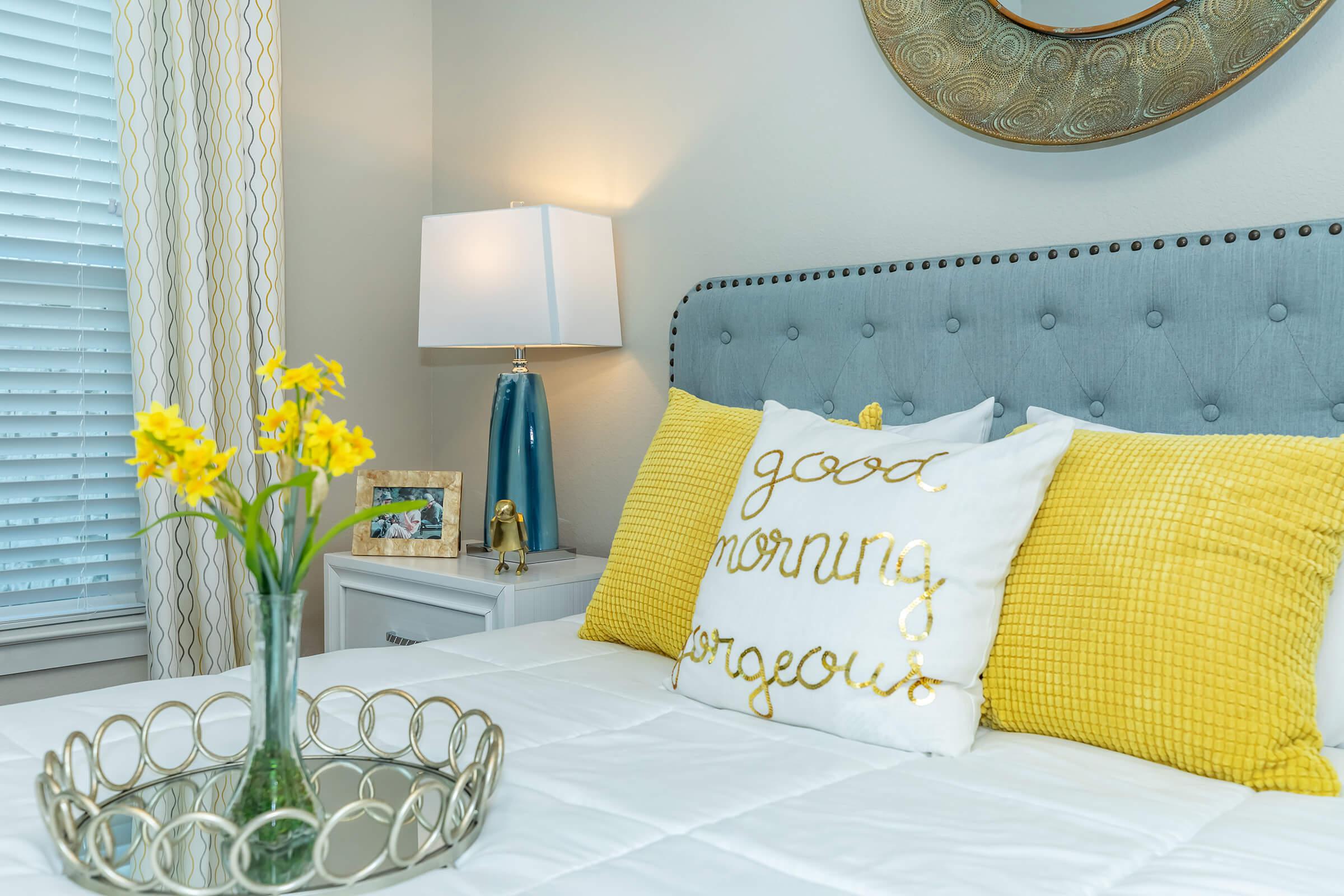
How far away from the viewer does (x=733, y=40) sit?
223 centimetres

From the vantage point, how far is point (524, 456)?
2.34 meters

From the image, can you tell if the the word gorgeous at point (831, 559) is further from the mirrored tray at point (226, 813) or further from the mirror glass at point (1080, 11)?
the mirror glass at point (1080, 11)

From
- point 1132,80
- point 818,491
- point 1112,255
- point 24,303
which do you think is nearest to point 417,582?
point 24,303

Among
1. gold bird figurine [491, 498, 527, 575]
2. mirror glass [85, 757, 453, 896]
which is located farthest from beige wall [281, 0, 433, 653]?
mirror glass [85, 757, 453, 896]

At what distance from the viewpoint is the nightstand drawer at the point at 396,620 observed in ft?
7.10

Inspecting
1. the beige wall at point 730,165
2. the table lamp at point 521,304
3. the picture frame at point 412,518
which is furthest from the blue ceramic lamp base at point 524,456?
the beige wall at point 730,165

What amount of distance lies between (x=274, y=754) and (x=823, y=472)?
746 mm

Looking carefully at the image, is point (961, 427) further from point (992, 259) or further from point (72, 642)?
point (72, 642)

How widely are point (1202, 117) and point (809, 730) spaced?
44.5 inches

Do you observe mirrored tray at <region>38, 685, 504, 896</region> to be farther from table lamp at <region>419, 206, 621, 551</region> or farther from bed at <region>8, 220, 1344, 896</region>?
table lamp at <region>419, 206, 621, 551</region>

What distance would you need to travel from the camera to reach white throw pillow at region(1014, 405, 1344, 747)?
3.68ft

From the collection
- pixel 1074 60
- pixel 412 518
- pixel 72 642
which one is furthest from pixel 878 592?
pixel 72 642

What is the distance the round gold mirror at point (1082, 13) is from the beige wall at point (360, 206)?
5.72 feet

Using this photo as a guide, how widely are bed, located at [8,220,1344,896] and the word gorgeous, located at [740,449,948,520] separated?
0.28 m
